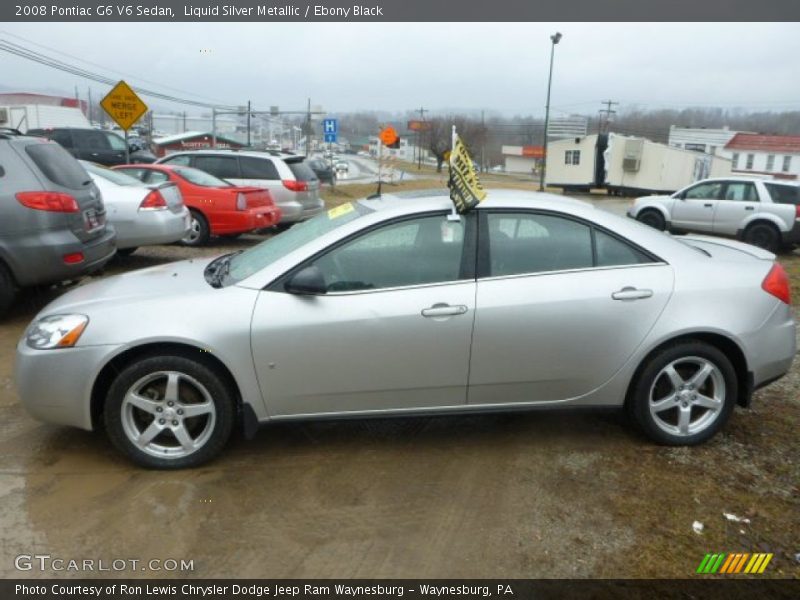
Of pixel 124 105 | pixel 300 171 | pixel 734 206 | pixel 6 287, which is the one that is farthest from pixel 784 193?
pixel 124 105

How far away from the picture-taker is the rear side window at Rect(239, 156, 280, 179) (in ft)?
40.8

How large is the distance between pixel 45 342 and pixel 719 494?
362cm

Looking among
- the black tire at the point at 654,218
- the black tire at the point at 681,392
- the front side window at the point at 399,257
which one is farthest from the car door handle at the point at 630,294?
the black tire at the point at 654,218

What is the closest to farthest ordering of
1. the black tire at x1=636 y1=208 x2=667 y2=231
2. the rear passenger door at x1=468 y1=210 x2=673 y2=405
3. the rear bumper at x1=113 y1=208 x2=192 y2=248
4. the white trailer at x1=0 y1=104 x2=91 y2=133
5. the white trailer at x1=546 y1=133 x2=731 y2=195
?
the rear passenger door at x1=468 y1=210 x2=673 y2=405, the rear bumper at x1=113 y1=208 x2=192 y2=248, the black tire at x1=636 y1=208 x2=667 y2=231, the white trailer at x1=0 y1=104 x2=91 y2=133, the white trailer at x1=546 y1=133 x2=731 y2=195

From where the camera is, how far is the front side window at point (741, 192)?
13430 millimetres

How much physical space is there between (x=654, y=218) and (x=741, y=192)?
2041 millimetres

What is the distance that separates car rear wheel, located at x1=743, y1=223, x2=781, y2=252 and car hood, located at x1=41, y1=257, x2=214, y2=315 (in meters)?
12.4

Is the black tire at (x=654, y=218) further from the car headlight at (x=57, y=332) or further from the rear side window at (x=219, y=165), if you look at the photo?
the car headlight at (x=57, y=332)

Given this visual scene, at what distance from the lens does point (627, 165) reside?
38.8 m

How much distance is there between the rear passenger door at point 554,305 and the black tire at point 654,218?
12.2m

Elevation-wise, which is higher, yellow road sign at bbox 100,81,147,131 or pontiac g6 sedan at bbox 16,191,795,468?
yellow road sign at bbox 100,81,147,131

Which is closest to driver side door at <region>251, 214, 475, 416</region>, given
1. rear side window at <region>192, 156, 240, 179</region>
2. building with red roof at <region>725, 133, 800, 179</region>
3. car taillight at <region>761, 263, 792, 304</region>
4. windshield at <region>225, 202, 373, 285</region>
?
windshield at <region>225, 202, 373, 285</region>

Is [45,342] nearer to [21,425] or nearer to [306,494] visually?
[21,425]

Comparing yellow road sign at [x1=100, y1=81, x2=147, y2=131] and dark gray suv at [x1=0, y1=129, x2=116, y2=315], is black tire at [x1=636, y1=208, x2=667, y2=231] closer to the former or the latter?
yellow road sign at [x1=100, y1=81, x2=147, y2=131]
